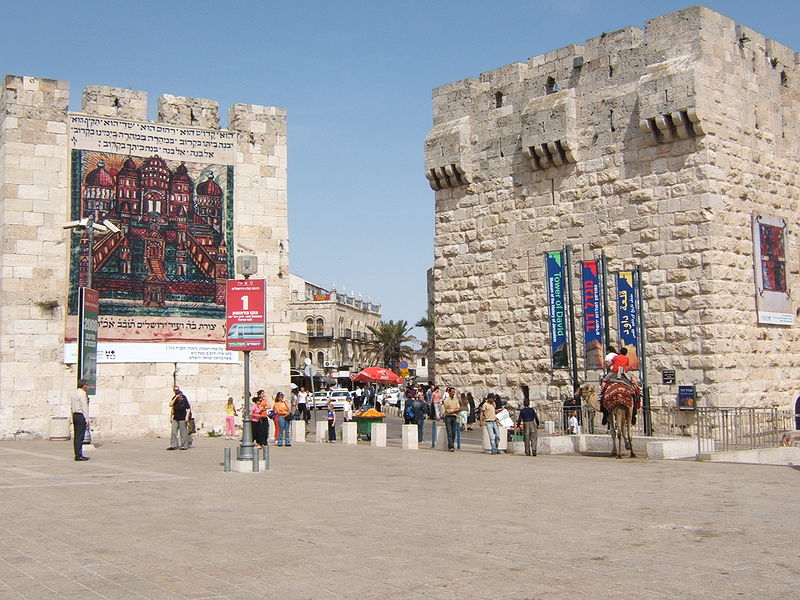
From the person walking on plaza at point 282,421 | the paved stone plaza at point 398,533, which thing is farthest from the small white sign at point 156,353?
the paved stone plaza at point 398,533

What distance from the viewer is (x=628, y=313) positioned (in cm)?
1770

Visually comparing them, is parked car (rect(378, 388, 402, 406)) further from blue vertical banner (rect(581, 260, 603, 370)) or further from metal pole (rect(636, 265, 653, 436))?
metal pole (rect(636, 265, 653, 436))

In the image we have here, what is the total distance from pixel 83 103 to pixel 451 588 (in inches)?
692

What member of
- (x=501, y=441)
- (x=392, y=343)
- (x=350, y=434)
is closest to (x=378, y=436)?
(x=350, y=434)

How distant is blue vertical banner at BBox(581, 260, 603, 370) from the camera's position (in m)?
18.3

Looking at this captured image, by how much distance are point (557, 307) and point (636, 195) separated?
2794 millimetres

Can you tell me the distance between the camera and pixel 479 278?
2138 centimetres

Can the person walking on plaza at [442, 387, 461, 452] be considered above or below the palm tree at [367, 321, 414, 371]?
below

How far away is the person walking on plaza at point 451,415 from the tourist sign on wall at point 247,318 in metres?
4.80

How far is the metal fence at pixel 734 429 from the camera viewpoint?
15.2 meters

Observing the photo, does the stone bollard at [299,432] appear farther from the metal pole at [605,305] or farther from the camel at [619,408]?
the camel at [619,408]

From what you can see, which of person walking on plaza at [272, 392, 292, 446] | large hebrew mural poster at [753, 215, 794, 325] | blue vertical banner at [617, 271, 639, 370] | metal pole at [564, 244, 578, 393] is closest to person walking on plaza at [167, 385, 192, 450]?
person walking on plaza at [272, 392, 292, 446]

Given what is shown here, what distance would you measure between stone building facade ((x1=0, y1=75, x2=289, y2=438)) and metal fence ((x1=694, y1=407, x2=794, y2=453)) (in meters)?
9.87

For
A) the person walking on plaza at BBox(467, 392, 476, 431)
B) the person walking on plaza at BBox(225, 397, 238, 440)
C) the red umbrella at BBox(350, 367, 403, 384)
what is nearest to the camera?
the person walking on plaza at BBox(225, 397, 238, 440)
